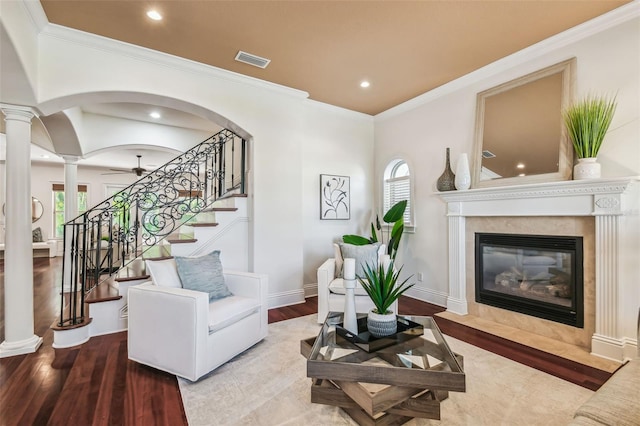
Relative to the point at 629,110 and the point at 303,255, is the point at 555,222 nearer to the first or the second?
the point at 629,110

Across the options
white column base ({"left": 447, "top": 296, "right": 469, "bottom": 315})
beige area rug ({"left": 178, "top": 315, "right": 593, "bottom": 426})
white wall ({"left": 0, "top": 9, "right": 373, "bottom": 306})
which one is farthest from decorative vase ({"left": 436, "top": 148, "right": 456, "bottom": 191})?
beige area rug ({"left": 178, "top": 315, "right": 593, "bottom": 426})

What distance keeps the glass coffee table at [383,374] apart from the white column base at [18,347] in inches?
108

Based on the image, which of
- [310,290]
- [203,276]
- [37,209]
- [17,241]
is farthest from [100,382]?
[37,209]

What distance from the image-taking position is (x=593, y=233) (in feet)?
Result: 9.02

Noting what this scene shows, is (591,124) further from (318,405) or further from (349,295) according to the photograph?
(318,405)

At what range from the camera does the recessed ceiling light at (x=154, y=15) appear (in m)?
2.56

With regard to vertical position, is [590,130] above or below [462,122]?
below

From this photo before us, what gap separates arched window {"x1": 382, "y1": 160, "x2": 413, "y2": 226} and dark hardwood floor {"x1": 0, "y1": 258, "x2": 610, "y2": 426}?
77.9 inches

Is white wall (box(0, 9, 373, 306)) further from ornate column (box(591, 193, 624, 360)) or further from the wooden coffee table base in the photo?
ornate column (box(591, 193, 624, 360))

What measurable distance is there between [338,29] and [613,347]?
12.4 feet

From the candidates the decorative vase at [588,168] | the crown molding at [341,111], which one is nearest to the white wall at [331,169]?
the crown molding at [341,111]

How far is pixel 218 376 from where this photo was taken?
2.34 meters

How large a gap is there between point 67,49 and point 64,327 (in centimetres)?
270

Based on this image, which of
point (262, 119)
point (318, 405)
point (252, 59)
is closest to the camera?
point (318, 405)
